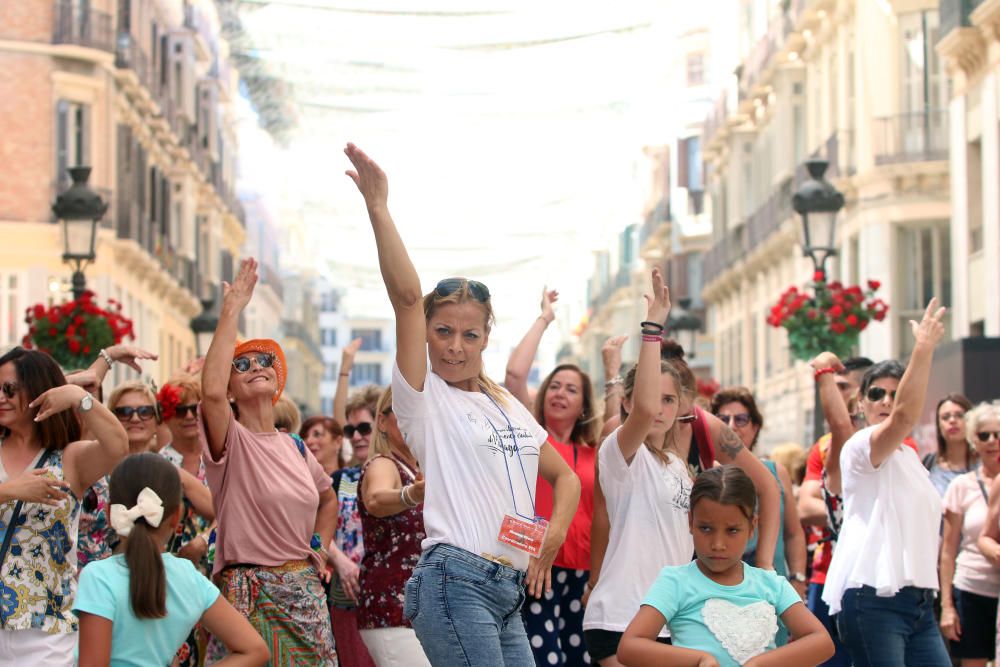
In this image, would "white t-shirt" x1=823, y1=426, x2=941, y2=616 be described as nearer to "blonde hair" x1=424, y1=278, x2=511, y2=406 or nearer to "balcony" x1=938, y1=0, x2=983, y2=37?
"blonde hair" x1=424, y1=278, x2=511, y2=406

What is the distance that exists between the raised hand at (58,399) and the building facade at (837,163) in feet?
57.2

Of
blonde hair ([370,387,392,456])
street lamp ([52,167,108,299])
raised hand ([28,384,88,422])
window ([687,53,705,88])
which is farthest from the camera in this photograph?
window ([687,53,705,88])

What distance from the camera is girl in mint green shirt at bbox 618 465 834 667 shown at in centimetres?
553

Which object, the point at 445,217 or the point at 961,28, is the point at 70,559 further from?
the point at 445,217

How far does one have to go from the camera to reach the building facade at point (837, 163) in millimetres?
30797

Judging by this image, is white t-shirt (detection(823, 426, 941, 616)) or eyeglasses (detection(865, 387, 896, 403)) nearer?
white t-shirt (detection(823, 426, 941, 616))

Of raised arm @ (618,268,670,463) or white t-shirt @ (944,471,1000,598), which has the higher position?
raised arm @ (618,268,670,463)

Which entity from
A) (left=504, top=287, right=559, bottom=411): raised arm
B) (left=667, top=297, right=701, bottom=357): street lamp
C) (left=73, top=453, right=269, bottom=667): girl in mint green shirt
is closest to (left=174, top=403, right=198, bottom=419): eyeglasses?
(left=504, top=287, right=559, bottom=411): raised arm

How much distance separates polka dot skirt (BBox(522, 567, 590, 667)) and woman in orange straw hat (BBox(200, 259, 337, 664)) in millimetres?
994

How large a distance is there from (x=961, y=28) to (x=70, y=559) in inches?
768

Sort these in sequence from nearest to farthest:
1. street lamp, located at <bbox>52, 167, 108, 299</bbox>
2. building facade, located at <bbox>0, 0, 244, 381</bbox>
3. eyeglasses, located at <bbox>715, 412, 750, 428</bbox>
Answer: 1. eyeglasses, located at <bbox>715, 412, 750, 428</bbox>
2. street lamp, located at <bbox>52, 167, 108, 299</bbox>
3. building facade, located at <bbox>0, 0, 244, 381</bbox>

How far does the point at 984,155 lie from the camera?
24172mm

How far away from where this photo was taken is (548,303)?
9.31 metres

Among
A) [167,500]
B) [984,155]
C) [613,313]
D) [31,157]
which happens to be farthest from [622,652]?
[613,313]
